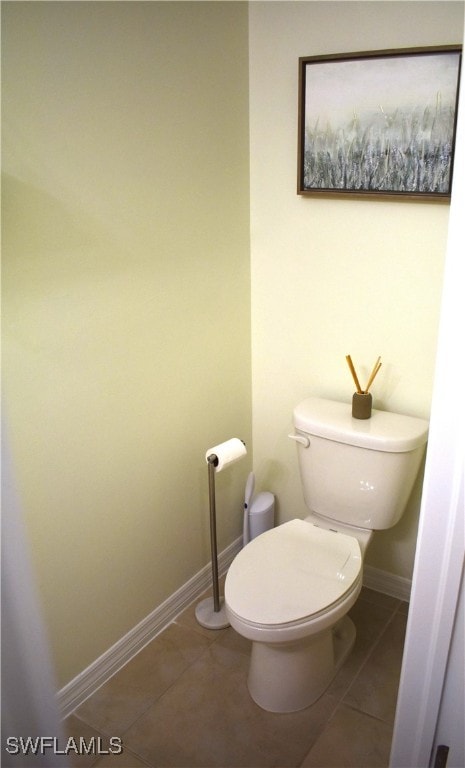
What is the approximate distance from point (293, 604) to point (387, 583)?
777 mm

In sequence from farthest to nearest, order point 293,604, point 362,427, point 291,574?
point 362,427
point 291,574
point 293,604

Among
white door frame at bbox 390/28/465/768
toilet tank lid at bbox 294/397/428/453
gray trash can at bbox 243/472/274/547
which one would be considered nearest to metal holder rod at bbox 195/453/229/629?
gray trash can at bbox 243/472/274/547

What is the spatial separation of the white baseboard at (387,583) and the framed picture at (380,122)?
55.5 inches

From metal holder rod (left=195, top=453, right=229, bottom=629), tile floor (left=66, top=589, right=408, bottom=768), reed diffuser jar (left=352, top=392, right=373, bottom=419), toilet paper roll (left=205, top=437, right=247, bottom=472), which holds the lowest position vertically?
tile floor (left=66, top=589, right=408, bottom=768)

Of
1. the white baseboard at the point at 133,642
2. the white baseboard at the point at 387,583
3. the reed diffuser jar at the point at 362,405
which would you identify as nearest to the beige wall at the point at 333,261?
the white baseboard at the point at 387,583

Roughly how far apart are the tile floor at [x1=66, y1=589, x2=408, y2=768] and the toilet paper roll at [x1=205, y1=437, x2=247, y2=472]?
64cm

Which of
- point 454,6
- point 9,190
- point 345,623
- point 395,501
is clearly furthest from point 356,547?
point 454,6

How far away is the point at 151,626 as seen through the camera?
2158 mm

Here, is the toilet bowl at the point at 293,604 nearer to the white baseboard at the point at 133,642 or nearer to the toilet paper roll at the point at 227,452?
the toilet paper roll at the point at 227,452

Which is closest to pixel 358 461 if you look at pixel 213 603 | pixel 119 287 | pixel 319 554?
pixel 319 554

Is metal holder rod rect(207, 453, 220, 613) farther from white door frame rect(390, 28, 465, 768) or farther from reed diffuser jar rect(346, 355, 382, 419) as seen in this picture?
white door frame rect(390, 28, 465, 768)

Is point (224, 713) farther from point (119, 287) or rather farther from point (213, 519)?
point (119, 287)

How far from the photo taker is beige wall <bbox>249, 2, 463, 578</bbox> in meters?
1.88

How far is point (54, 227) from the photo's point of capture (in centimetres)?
154
